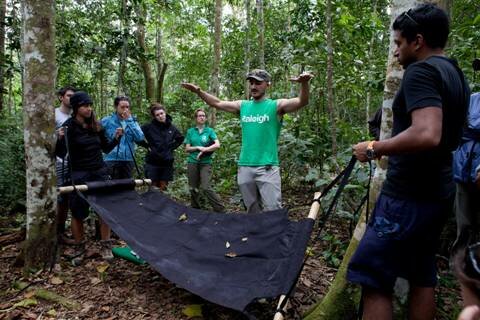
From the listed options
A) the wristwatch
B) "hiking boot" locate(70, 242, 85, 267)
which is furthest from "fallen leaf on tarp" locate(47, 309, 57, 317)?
the wristwatch

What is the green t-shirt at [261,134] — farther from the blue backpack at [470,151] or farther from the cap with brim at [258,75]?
the blue backpack at [470,151]

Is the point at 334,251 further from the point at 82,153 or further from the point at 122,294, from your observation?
the point at 82,153

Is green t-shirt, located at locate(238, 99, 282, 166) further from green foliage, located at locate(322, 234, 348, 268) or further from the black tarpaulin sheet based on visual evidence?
green foliage, located at locate(322, 234, 348, 268)

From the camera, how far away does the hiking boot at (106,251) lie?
418 cm

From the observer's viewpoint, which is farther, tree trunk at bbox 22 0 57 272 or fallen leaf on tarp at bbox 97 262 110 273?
fallen leaf on tarp at bbox 97 262 110 273

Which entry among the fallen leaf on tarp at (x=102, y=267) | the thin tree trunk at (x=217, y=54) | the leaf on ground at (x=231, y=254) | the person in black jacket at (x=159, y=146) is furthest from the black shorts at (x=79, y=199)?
the thin tree trunk at (x=217, y=54)

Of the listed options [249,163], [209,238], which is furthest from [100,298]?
[249,163]

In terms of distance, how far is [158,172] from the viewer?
618 cm

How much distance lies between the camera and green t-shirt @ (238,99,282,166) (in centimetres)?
409

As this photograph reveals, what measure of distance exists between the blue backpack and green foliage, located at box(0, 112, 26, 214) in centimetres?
564

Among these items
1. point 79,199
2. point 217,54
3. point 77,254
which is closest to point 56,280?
point 77,254

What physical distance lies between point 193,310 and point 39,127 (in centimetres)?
218

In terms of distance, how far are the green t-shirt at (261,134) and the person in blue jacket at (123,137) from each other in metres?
1.79

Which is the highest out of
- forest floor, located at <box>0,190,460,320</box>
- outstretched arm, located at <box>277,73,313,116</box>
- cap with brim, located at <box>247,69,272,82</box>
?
cap with brim, located at <box>247,69,272,82</box>
